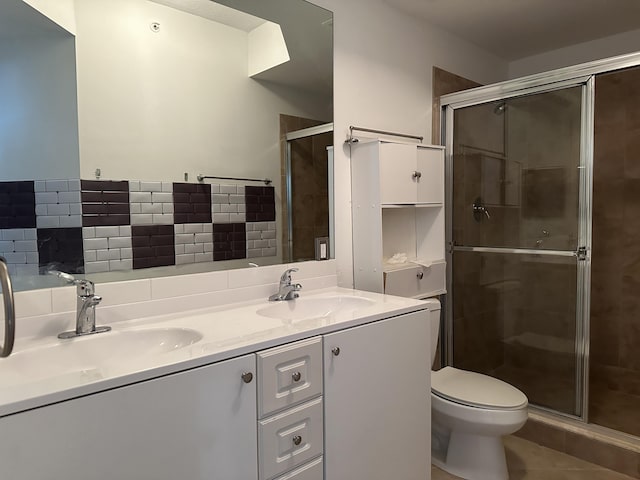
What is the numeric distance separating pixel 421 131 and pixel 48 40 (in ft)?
6.09

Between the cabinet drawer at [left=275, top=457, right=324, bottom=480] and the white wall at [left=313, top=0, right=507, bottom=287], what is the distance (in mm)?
910

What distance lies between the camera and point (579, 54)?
2.91m

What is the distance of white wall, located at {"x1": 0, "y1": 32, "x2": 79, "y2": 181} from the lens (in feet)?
4.00

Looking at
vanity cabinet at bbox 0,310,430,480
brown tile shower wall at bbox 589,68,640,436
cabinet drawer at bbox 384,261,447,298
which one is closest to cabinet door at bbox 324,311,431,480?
vanity cabinet at bbox 0,310,430,480

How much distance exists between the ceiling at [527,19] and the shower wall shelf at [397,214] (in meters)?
0.77

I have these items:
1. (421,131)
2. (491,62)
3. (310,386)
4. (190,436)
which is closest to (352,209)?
(421,131)

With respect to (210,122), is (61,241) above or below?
below

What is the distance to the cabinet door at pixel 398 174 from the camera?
6.65ft

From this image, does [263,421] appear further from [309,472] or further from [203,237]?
[203,237]

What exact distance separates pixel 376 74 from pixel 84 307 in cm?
172

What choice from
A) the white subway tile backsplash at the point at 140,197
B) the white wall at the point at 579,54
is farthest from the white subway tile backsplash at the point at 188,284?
the white wall at the point at 579,54

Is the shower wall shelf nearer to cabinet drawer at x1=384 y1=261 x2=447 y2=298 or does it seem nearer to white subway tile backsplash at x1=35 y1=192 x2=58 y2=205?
cabinet drawer at x1=384 y1=261 x2=447 y2=298

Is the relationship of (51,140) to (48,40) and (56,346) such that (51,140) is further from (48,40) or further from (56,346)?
(56,346)

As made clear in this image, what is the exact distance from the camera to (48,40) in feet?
4.28
